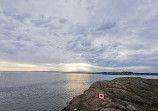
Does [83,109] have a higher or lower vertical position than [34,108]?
higher

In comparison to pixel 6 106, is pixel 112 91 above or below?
above

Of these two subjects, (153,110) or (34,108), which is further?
(34,108)

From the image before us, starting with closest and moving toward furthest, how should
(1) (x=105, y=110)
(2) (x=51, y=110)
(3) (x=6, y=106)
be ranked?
(1) (x=105, y=110), (2) (x=51, y=110), (3) (x=6, y=106)

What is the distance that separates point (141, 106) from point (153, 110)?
2211 mm

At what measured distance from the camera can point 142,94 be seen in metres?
27.5

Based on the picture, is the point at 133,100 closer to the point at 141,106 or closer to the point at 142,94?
the point at 141,106

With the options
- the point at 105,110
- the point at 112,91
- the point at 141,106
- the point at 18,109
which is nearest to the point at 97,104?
the point at 105,110

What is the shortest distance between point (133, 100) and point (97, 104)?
29.9 feet

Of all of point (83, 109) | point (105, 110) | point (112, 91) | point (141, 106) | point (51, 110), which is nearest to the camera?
point (105, 110)

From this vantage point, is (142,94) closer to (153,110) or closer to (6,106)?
(153,110)

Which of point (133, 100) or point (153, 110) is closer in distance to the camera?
point (153, 110)

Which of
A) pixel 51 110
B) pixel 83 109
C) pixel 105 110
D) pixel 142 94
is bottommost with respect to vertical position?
pixel 51 110

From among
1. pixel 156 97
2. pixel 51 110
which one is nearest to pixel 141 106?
pixel 156 97

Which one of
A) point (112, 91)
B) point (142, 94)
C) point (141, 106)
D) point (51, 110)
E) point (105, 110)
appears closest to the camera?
point (105, 110)
